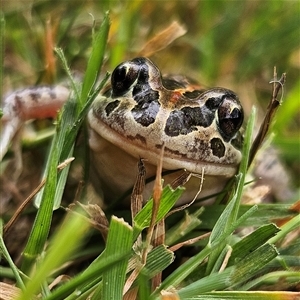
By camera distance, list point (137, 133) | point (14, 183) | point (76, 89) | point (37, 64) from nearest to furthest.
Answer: point (137, 133) < point (76, 89) < point (14, 183) < point (37, 64)

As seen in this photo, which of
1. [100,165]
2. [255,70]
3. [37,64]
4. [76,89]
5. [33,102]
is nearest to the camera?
[76,89]

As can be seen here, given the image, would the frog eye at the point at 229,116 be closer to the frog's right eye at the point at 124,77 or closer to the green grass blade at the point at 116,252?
the frog's right eye at the point at 124,77

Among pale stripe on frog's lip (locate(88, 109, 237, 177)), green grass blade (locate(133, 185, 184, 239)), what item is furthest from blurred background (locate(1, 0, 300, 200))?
green grass blade (locate(133, 185, 184, 239))

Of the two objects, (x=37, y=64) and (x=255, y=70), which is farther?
(x=255, y=70)

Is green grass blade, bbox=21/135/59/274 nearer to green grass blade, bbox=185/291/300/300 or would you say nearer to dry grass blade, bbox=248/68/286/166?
green grass blade, bbox=185/291/300/300

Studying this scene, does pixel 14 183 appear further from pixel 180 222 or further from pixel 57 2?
pixel 57 2

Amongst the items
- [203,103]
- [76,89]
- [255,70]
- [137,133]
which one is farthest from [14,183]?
[255,70]

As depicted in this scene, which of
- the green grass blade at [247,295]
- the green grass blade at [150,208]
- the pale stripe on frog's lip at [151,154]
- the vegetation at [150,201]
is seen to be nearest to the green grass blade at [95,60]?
the vegetation at [150,201]
